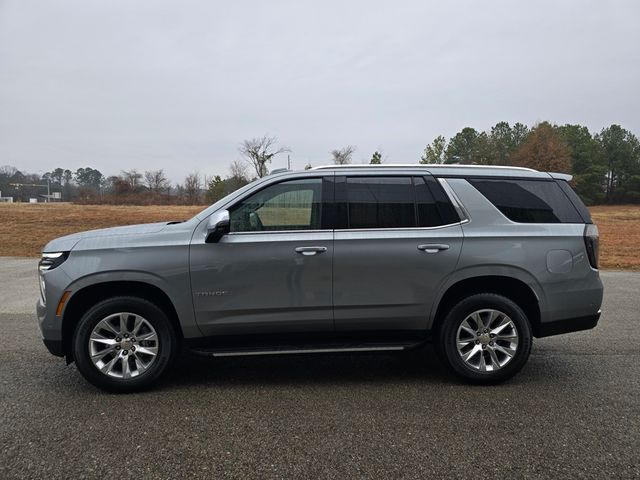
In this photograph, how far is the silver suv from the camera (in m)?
3.75

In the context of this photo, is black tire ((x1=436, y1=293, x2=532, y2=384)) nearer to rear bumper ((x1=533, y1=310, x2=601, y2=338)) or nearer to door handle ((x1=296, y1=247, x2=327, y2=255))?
rear bumper ((x1=533, y1=310, x2=601, y2=338))

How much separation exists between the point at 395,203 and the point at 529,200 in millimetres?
1230

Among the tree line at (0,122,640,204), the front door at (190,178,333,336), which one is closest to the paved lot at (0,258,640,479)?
the front door at (190,178,333,336)

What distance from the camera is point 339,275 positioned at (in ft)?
12.7

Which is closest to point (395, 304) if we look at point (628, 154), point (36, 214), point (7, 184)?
point (36, 214)

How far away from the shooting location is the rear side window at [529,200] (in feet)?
13.4

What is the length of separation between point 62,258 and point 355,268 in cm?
242

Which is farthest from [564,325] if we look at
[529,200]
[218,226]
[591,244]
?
[218,226]

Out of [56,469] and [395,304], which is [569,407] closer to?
[395,304]

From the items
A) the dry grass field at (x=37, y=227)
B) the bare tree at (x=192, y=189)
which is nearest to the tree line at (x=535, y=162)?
the bare tree at (x=192, y=189)

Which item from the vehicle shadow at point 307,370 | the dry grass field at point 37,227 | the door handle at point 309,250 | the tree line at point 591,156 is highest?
the tree line at point 591,156

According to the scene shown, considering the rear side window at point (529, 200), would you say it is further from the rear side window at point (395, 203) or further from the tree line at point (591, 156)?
the tree line at point (591, 156)

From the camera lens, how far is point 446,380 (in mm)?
4086

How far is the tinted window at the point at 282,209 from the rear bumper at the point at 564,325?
219 cm
